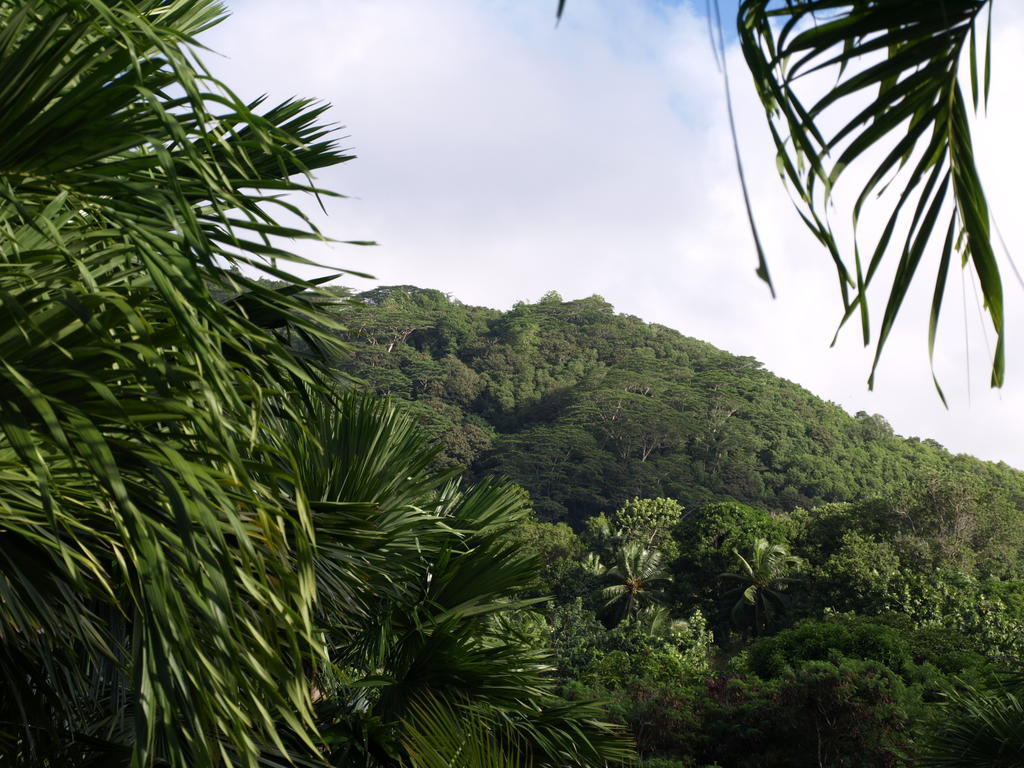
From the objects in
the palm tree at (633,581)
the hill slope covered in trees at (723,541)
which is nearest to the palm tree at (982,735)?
the hill slope covered in trees at (723,541)

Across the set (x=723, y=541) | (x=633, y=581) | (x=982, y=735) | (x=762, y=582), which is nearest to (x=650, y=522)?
(x=723, y=541)

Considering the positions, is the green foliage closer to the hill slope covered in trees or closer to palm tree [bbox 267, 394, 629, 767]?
the hill slope covered in trees

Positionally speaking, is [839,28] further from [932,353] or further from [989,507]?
[989,507]

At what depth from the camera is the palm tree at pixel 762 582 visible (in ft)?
125

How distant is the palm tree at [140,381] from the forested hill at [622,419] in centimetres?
5264

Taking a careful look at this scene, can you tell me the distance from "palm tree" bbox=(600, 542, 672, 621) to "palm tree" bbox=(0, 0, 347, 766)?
3753cm

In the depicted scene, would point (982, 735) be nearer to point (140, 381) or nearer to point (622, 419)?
point (140, 381)

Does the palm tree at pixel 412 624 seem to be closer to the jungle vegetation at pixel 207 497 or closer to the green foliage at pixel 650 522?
the jungle vegetation at pixel 207 497

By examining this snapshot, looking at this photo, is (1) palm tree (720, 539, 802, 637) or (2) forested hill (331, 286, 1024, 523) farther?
(2) forested hill (331, 286, 1024, 523)

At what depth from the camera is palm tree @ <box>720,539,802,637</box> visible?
3797 cm

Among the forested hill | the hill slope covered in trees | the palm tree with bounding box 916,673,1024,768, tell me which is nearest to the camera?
the palm tree with bounding box 916,673,1024,768

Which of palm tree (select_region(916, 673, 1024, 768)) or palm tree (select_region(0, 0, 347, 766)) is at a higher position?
palm tree (select_region(916, 673, 1024, 768))

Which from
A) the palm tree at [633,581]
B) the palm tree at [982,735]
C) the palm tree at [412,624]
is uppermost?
the palm tree at [633,581]

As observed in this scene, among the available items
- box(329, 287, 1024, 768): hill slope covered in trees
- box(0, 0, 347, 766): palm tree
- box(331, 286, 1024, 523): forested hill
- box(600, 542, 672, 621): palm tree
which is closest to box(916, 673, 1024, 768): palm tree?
box(329, 287, 1024, 768): hill slope covered in trees
